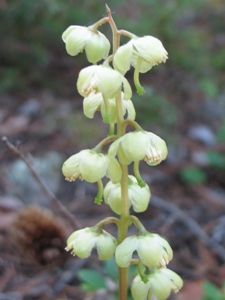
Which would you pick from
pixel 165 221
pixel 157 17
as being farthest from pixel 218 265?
pixel 157 17

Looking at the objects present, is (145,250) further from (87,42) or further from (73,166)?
(87,42)

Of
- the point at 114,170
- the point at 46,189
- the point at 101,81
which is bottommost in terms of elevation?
the point at 46,189

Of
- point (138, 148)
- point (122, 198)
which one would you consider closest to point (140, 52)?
point (138, 148)

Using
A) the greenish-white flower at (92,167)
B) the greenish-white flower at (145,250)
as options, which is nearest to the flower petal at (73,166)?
the greenish-white flower at (92,167)

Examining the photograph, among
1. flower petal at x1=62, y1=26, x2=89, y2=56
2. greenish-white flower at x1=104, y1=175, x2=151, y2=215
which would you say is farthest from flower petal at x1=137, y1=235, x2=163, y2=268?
flower petal at x1=62, y1=26, x2=89, y2=56

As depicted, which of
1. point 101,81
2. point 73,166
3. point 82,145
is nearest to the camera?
point 101,81

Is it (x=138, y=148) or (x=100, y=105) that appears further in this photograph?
(x=100, y=105)

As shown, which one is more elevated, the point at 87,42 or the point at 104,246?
the point at 87,42

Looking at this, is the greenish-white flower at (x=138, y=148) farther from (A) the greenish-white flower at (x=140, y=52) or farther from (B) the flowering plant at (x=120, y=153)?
(A) the greenish-white flower at (x=140, y=52)

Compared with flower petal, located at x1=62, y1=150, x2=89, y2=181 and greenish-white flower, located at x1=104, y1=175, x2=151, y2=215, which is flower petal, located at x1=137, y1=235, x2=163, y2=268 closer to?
greenish-white flower, located at x1=104, y1=175, x2=151, y2=215
